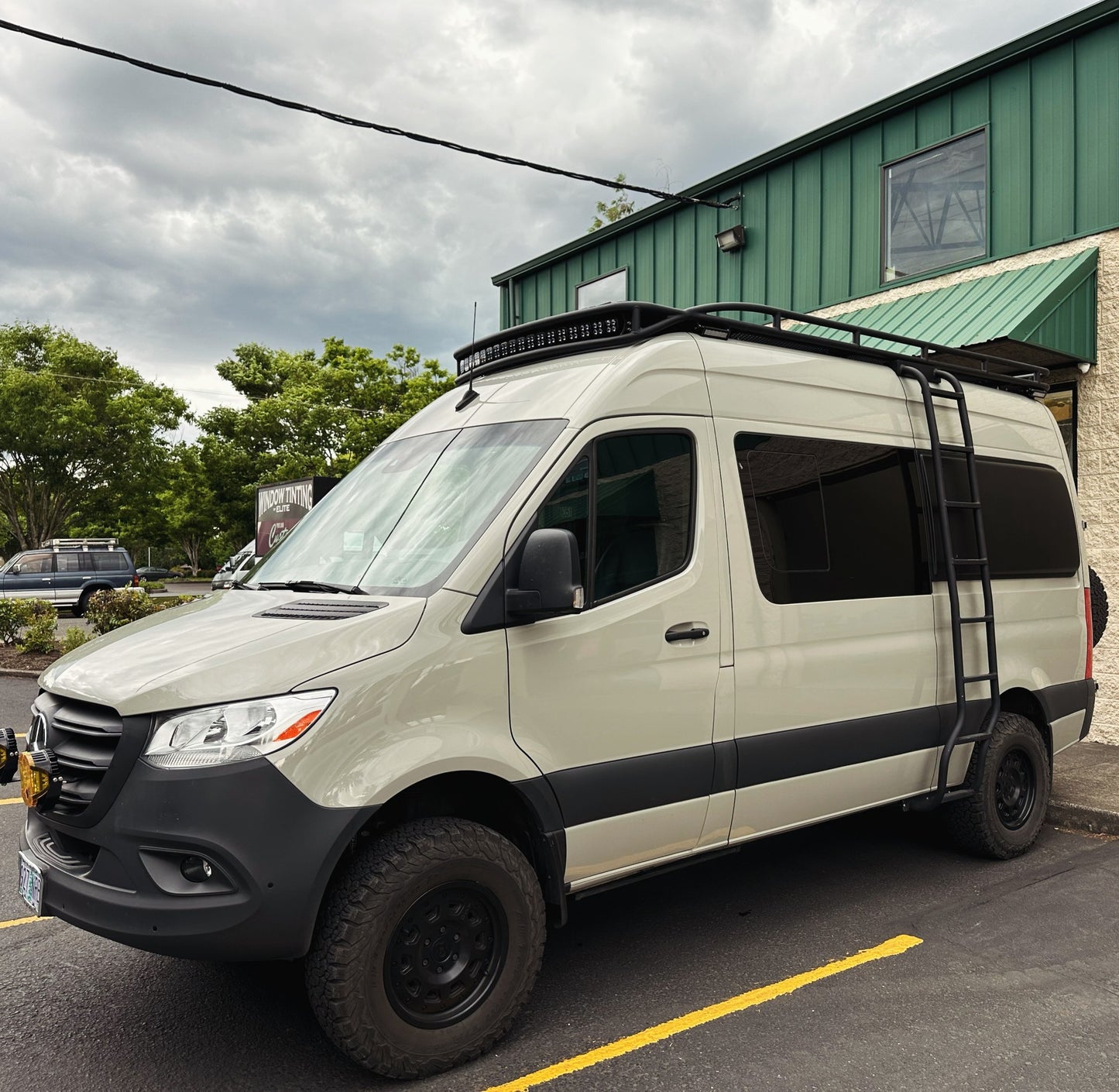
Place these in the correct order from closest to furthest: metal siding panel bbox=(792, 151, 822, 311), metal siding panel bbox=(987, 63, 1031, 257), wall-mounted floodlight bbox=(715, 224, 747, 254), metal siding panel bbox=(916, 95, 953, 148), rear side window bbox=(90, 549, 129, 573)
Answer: metal siding panel bbox=(987, 63, 1031, 257) → metal siding panel bbox=(916, 95, 953, 148) → metal siding panel bbox=(792, 151, 822, 311) → wall-mounted floodlight bbox=(715, 224, 747, 254) → rear side window bbox=(90, 549, 129, 573)

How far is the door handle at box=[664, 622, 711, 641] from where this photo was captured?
385 centimetres

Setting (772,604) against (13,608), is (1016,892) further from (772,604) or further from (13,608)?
(13,608)

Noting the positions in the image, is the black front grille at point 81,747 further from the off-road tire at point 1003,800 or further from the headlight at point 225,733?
the off-road tire at point 1003,800

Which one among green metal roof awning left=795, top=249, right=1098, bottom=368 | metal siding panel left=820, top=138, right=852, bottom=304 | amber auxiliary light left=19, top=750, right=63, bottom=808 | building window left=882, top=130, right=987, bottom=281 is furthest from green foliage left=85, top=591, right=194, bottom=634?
amber auxiliary light left=19, top=750, right=63, bottom=808

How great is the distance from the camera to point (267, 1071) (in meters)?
3.27

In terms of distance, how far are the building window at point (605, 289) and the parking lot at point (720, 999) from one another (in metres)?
9.18

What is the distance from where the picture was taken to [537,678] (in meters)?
3.50

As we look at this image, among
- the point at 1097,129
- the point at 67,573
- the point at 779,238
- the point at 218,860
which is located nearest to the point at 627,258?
the point at 779,238

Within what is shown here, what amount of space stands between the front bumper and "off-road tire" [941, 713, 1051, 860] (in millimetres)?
3688

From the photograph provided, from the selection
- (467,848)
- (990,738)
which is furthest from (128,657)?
(990,738)

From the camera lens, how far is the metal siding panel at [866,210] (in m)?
9.77

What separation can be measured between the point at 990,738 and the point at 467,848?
3.32 metres

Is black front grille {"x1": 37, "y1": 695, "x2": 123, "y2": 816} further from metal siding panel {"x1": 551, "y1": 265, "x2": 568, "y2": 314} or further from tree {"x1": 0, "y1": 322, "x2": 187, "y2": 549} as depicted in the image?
tree {"x1": 0, "y1": 322, "x2": 187, "y2": 549}

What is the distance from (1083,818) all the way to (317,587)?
16.7 feet
